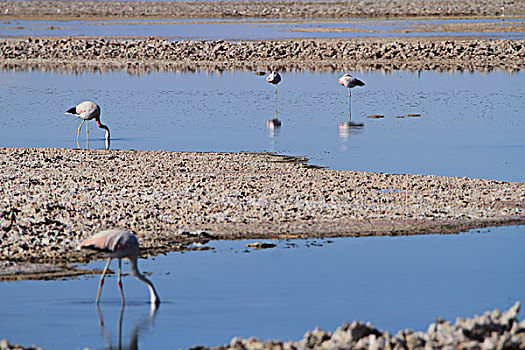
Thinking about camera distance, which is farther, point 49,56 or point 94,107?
point 49,56

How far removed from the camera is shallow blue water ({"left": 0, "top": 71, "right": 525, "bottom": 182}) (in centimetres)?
2016


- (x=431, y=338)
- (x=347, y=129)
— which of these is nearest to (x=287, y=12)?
(x=347, y=129)

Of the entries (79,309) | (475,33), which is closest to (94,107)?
(79,309)

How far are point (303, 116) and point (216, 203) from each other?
43.0 ft

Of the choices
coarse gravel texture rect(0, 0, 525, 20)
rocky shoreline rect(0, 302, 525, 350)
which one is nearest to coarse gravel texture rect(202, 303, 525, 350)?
rocky shoreline rect(0, 302, 525, 350)

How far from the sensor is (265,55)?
46.9 metres

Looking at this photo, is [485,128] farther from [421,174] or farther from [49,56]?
[49,56]

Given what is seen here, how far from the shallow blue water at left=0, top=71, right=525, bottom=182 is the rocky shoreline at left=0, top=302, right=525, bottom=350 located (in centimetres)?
981

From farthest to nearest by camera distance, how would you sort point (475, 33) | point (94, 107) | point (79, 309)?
1. point (475, 33)
2. point (94, 107)
3. point (79, 309)

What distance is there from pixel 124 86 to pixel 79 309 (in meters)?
26.2

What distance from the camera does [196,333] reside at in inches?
349

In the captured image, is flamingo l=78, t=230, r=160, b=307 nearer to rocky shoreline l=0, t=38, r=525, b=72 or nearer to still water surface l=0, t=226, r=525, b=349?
still water surface l=0, t=226, r=525, b=349

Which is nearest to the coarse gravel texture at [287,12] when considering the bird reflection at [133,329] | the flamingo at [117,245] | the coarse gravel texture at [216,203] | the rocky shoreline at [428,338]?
the coarse gravel texture at [216,203]

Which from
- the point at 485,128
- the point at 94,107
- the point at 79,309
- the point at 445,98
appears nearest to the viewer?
the point at 79,309
